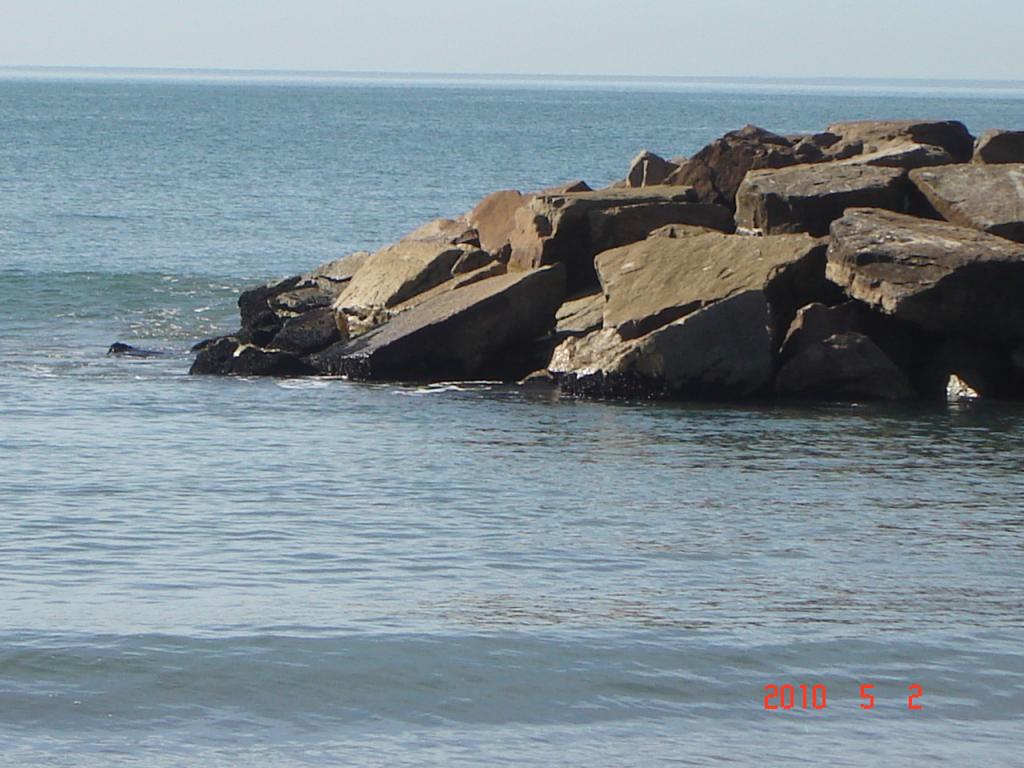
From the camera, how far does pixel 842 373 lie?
58.8ft

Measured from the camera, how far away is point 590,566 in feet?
36.8

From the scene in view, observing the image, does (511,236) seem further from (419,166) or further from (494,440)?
(419,166)

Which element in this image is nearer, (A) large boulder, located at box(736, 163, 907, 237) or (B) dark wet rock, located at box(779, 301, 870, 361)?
(B) dark wet rock, located at box(779, 301, 870, 361)

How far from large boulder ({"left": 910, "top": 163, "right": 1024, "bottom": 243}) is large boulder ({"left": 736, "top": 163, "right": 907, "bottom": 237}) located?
376 mm

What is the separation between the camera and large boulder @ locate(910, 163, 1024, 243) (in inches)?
717

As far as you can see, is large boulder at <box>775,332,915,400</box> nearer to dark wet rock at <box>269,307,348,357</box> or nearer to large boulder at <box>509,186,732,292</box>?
large boulder at <box>509,186,732,292</box>

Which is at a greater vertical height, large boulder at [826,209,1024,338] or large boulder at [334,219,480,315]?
large boulder at [826,209,1024,338]

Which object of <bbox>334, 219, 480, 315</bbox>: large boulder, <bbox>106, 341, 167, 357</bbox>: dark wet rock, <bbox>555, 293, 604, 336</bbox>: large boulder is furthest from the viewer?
<bbox>106, 341, 167, 357</bbox>: dark wet rock

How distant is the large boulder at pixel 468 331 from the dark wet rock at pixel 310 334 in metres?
1.65

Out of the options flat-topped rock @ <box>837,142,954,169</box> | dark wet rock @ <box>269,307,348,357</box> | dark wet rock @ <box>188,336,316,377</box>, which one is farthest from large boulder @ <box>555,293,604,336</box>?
flat-topped rock @ <box>837,142,954,169</box>

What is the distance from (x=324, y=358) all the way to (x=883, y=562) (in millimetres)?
9898

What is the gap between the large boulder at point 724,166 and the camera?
22.0 metres

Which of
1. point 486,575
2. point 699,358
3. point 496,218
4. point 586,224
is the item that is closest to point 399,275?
point 496,218

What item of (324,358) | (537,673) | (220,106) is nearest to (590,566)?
(537,673)
